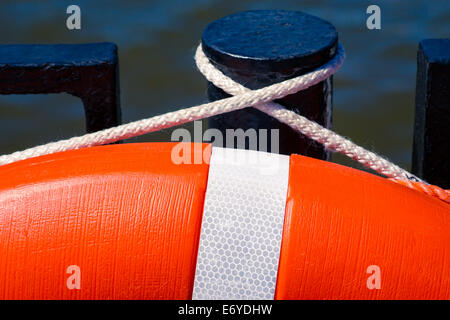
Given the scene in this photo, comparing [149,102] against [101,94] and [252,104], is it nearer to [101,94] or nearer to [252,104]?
[101,94]

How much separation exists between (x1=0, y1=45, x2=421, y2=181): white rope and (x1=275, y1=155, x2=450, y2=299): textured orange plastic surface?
1.27 ft

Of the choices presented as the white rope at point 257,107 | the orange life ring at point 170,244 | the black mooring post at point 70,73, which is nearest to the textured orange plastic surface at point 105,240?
the orange life ring at point 170,244

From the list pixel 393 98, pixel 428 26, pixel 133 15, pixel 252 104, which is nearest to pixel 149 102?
pixel 133 15

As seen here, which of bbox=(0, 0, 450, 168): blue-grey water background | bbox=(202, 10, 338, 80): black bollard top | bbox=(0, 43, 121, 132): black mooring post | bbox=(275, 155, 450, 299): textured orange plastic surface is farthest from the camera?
bbox=(0, 0, 450, 168): blue-grey water background

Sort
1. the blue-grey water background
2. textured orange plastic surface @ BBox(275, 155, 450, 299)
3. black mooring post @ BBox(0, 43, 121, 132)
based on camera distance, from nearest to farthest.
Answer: textured orange plastic surface @ BBox(275, 155, 450, 299) < black mooring post @ BBox(0, 43, 121, 132) < the blue-grey water background

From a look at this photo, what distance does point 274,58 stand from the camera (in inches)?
56.6

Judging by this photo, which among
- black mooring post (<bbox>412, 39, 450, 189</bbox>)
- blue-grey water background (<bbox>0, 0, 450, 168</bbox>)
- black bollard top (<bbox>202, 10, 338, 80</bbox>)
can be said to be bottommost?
blue-grey water background (<bbox>0, 0, 450, 168</bbox>)

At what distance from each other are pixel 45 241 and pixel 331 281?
1.45ft

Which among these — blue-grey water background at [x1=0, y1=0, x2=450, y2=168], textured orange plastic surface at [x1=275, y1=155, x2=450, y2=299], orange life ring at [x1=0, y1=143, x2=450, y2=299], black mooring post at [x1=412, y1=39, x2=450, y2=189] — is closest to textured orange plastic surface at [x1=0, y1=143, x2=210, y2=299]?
orange life ring at [x1=0, y1=143, x2=450, y2=299]

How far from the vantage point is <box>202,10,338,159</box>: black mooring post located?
57.3 inches

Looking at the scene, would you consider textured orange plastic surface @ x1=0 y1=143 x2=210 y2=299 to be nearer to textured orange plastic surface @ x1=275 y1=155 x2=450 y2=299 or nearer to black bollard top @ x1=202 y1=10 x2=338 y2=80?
textured orange plastic surface @ x1=275 y1=155 x2=450 y2=299

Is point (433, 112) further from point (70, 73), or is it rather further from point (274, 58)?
point (70, 73)

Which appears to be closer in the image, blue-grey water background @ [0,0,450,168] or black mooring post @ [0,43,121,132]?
black mooring post @ [0,43,121,132]

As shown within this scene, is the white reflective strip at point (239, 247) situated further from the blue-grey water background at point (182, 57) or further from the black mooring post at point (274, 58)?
the blue-grey water background at point (182, 57)
